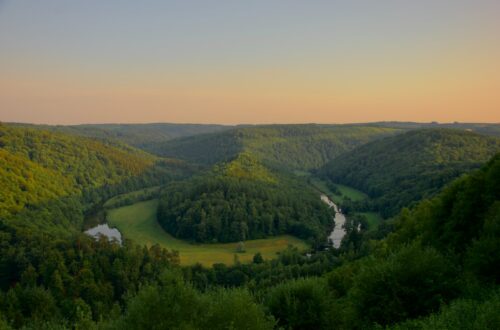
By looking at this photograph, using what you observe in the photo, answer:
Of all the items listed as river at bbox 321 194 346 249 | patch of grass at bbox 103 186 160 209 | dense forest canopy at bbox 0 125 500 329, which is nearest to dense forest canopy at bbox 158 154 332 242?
dense forest canopy at bbox 0 125 500 329

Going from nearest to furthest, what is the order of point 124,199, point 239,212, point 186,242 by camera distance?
1. point 186,242
2. point 239,212
3. point 124,199

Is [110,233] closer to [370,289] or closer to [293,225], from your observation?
[293,225]

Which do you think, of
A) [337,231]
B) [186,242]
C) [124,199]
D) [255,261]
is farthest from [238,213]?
[124,199]

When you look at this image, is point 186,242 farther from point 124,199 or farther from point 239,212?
point 124,199

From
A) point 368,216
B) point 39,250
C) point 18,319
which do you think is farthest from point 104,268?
point 368,216

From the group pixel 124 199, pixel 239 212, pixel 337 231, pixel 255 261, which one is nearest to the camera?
pixel 255 261

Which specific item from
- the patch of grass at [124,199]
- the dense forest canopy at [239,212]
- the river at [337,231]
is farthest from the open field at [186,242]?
the river at [337,231]
